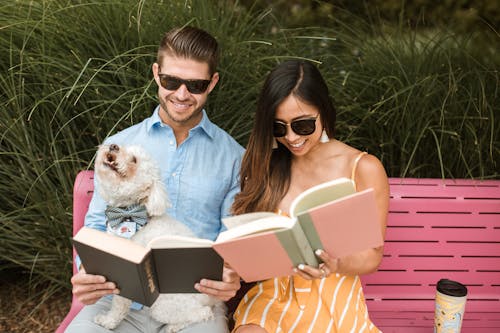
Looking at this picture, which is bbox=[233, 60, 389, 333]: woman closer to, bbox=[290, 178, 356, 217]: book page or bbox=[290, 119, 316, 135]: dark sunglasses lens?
bbox=[290, 119, 316, 135]: dark sunglasses lens

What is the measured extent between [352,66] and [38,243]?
8.26 ft

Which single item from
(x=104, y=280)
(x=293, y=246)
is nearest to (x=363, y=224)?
(x=293, y=246)

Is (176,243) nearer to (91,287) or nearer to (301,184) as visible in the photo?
(91,287)

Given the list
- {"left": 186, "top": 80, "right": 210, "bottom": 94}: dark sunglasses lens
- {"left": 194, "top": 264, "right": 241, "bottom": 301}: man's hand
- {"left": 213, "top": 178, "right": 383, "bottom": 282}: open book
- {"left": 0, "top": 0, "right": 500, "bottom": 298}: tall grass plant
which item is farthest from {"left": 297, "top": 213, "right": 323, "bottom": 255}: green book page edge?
{"left": 0, "top": 0, "right": 500, "bottom": 298}: tall grass plant


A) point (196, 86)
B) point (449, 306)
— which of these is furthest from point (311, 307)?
point (196, 86)

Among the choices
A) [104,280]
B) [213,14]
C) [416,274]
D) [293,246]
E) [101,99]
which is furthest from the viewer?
[213,14]

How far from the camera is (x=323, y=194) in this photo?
6.11ft

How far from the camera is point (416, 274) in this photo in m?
3.05

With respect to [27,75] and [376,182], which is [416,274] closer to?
[376,182]

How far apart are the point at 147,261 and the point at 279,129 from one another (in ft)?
3.25

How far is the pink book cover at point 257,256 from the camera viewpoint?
5.91 ft

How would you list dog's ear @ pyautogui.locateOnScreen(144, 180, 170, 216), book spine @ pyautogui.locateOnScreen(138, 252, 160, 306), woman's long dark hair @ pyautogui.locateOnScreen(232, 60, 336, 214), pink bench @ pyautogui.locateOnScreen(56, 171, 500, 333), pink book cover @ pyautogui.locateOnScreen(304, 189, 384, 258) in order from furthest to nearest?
pink bench @ pyautogui.locateOnScreen(56, 171, 500, 333) → woman's long dark hair @ pyautogui.locateOnScreen(232, 60, 336, 214) → dog's ear @ pyautogui.locateOnScreen(144, 180, 170, 216) → book spine @ pyautogui.locateOnScreen(138, 252, 160, 306) → pink book cover @ pyautogui.locateOnScreen(304, 189, 384, 258)

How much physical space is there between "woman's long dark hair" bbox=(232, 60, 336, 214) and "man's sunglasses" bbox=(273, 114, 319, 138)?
37 millimetres

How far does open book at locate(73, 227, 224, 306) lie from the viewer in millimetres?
1896
